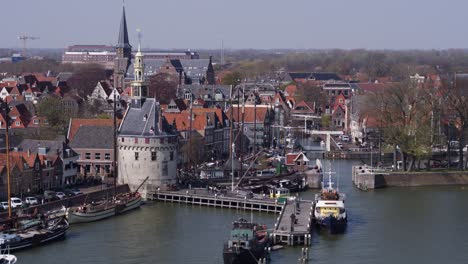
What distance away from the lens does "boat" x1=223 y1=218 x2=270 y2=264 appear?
3416 centimetres

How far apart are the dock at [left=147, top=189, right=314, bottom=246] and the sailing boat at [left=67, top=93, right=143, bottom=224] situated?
7.24 feet

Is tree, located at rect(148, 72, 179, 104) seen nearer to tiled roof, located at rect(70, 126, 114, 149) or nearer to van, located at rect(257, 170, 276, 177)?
van, located at rect(257, 170, 276, 177)

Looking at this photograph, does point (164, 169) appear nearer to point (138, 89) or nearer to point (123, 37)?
point (138, 89)

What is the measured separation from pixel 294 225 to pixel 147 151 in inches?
462

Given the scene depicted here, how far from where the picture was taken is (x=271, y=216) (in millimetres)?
44781

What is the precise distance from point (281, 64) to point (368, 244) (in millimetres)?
145231

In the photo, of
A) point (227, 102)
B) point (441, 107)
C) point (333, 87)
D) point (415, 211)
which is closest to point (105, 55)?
point (333, 87)

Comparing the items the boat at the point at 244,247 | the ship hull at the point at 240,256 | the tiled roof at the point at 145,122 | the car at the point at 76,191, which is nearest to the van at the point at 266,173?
the tiled roof at the point at 145,122

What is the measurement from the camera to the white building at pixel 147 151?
48.8 metres

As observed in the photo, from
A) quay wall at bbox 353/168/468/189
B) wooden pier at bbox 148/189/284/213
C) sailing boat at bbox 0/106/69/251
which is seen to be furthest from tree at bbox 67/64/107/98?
sailing boat at bbox 0/106/69/251

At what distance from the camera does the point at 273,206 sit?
150 ft

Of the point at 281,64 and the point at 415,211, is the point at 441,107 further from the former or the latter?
the point at 281,64

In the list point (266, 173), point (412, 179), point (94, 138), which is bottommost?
point (412, 179)

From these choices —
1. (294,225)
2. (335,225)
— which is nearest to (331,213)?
(335,225)
